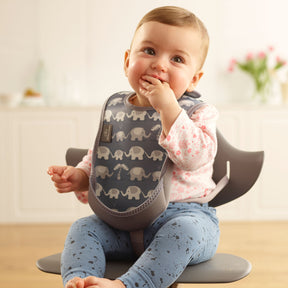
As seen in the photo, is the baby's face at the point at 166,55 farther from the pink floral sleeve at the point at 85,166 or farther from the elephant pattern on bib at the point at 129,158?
the pink floral sleeve at the point at 85,166

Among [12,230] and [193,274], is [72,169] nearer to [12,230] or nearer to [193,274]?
[193,274]

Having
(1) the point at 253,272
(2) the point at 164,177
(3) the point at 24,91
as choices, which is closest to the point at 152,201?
(2) the point at 164,177

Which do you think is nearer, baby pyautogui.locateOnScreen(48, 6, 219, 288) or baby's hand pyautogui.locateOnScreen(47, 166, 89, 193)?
baby pyautogui.locateOnScreen(48, 6, 219, 288)

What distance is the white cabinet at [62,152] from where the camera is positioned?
3.78 metres

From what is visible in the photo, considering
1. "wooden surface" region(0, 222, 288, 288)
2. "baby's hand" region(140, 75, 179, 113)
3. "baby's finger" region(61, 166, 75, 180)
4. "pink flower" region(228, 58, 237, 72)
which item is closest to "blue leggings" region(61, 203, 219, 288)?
"baby's finger" region(61, 166, 75, 180)

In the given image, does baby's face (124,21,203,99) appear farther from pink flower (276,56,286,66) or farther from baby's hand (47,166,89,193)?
pink flower (276,56,286,66)

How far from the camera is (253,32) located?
438cm

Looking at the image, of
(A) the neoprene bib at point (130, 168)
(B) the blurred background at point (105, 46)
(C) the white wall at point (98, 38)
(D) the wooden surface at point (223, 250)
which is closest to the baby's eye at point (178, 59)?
(A) the neoprene bib at point (130, 168)

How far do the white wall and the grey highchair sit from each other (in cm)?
289

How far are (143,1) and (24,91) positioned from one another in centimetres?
119

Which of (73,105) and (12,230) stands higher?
(73,105)

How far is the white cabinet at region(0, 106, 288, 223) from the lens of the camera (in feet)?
12.4

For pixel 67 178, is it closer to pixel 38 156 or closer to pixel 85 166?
pixel 85 166

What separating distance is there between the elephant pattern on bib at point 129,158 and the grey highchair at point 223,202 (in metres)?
0.16
